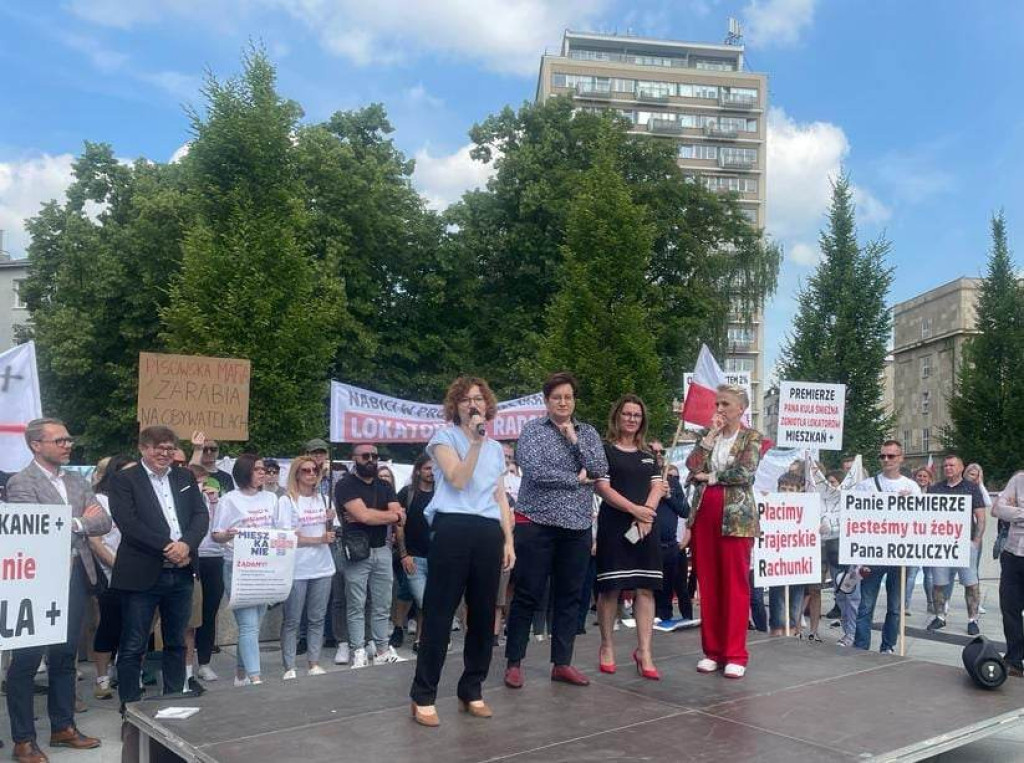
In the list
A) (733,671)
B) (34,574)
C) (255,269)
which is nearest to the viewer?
(34,574)

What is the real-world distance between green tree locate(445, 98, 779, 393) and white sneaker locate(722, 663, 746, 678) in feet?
76.5

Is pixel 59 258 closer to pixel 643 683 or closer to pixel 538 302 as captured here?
pixel 538 302

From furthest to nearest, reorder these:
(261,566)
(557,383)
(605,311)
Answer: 1. (605,311)
2. (261,566)
3. (557,383)

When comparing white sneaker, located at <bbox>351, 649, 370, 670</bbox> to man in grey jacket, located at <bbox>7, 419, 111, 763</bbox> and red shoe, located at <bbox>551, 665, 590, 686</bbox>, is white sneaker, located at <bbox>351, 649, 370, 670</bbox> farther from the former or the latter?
red shoe, located at <bbox>551, 665, 590, 686</bbox>

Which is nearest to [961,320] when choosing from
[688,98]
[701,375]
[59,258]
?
[688,98]

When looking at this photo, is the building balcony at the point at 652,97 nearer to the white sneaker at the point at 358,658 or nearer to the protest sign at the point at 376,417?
the protest sign at the point at 376,417

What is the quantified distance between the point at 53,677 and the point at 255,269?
1441 cm

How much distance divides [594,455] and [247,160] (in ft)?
57.5

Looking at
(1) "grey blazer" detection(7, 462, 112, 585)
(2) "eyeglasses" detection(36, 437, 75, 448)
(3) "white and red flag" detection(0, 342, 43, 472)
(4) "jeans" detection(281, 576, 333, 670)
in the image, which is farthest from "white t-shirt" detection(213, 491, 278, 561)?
(2) "eyeglasses" detection(36, 437, 75, 448)

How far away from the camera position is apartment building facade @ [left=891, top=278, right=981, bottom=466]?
2995 inches

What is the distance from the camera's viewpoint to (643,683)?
677cm

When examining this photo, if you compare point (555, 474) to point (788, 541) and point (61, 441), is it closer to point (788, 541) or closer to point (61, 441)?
point (61, 441)

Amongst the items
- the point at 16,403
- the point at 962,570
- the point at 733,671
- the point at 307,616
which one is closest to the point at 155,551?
the point at 307,616

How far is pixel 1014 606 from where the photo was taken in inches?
342
